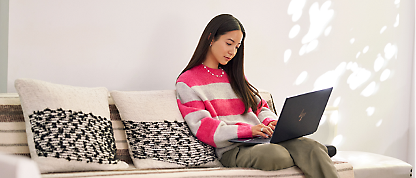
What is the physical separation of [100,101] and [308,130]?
0.94m

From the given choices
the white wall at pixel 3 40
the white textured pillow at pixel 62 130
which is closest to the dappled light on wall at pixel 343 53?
the white textured pillow at pixel 62 130

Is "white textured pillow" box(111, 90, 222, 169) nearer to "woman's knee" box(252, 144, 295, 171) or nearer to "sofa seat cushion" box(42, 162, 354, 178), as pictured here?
"sofa seat cushion" box(42, 162, 354, 178)

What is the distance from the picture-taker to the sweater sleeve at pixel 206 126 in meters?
1.51

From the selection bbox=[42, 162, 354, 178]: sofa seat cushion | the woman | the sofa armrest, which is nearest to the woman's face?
the woman

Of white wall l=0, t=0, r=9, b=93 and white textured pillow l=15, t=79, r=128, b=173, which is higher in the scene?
white wall l=0, t=0, r=9, b=93

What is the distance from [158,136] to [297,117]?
2.02 feet

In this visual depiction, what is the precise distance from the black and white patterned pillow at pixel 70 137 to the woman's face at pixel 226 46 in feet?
2.29

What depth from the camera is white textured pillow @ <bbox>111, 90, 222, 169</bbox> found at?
1480 mm

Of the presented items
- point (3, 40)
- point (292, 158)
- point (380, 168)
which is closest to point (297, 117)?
point (292, 158)

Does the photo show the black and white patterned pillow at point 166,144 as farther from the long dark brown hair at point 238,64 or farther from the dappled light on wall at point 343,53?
the dappled light on wall at point 343,53

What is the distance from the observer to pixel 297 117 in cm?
137

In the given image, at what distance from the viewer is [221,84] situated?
1.77m

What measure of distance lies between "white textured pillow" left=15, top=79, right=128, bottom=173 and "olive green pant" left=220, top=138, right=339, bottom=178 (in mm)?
553

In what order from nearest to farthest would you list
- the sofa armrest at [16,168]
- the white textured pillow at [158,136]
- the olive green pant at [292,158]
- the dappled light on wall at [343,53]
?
1. the sofa armrest at [16,168]
2. the olive green pant at [292,158]
3. the white textured pillow at [158,136]
4. the dappled light on wall at [343,53]
